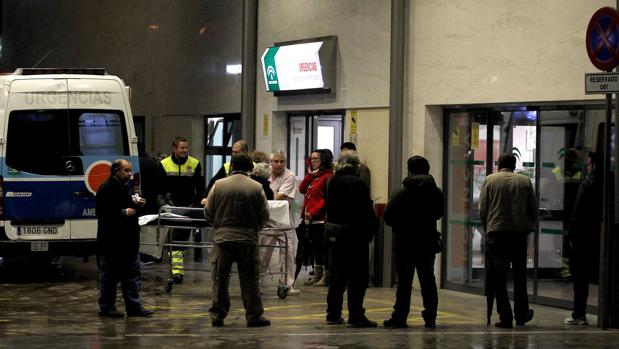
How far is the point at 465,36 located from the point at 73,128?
5.37 m

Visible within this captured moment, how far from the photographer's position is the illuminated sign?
57.8ft

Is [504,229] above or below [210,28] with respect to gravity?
below

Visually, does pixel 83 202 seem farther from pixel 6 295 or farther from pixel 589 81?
pixel 589 81

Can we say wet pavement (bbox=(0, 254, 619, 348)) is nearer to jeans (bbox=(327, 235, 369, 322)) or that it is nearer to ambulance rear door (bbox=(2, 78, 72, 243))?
jeans (bbox=(327, 235, 369, 322))

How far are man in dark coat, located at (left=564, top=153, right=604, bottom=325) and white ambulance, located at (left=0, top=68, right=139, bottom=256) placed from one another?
664 cm

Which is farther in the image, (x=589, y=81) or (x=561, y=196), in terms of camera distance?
(x=561, y=196)

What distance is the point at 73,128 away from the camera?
53.8 ft

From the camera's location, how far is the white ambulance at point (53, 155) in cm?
1609

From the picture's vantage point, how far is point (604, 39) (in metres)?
12.1

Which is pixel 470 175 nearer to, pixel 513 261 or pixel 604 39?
pixel 513 261

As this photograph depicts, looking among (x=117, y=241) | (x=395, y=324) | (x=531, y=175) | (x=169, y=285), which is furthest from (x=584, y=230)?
(x=169, y=285)

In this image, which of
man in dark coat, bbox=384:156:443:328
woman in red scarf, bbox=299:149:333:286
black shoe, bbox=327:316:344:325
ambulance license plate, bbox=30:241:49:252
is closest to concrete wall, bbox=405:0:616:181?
woman in red scarf, bbox=299:149:333:286

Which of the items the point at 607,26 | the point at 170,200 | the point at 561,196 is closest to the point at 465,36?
the point at 561,196

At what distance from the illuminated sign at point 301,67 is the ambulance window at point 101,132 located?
114 inches
